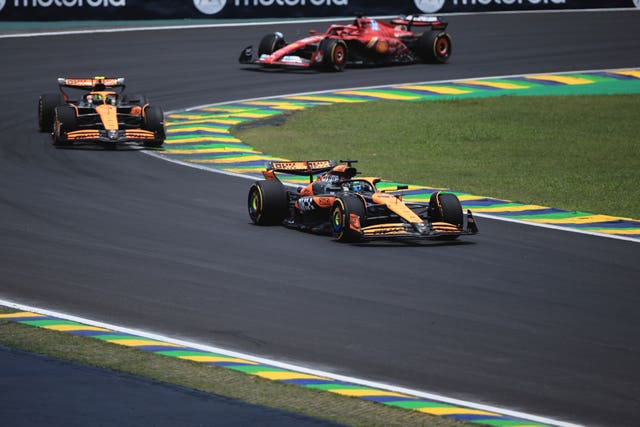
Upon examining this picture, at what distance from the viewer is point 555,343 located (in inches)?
438

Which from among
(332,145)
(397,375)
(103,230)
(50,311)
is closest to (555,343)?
(397,375)

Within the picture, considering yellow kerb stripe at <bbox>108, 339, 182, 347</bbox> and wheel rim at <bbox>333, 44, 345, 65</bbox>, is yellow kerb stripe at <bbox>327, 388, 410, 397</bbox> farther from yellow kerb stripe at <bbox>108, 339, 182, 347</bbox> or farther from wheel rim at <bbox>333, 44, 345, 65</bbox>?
wheel rim at <bbox>333, 44, 345, 65</bbox>

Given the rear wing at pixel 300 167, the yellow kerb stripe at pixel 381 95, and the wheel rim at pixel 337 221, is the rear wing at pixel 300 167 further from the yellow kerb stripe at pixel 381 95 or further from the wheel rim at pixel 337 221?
the yellow kerb stripe at pixel 381 95

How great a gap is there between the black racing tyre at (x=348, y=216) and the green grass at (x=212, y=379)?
491 centimetres

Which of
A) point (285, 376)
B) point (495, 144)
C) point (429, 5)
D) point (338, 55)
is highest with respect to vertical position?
point (429, 5)

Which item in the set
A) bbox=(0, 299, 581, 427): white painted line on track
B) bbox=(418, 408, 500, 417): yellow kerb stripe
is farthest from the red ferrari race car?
bbox=(418, 408, 500, 417): yellow kerb stripe

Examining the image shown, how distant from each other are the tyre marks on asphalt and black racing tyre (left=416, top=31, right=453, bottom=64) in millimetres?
2759

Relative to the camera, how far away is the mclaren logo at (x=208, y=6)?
4184cm

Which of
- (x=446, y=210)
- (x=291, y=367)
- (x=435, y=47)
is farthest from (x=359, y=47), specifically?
(x=291, y=367)

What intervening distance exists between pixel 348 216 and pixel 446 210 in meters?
1.33

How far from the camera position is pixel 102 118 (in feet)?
77.7

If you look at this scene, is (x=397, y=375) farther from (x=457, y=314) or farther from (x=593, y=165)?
(x=593, y=165)

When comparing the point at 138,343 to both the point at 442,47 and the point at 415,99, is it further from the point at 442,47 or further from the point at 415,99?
the point at 442,47

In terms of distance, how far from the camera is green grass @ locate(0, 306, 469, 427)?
30.0 feet
